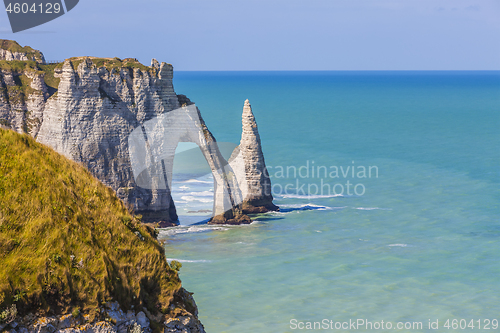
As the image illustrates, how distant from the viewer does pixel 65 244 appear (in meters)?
12.5

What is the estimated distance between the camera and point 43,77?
46.0 m

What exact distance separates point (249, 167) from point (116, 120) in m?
12.1

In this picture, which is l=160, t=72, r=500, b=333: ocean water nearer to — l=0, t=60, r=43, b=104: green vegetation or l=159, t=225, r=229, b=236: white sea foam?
l=159, t=225, r=229, b=236: white sea foam

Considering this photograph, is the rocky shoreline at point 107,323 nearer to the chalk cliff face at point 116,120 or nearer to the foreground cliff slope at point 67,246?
the foreground cliff slope at point 67,246

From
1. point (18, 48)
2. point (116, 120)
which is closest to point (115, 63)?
point (116, 120)

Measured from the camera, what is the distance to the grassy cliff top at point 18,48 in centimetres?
5694

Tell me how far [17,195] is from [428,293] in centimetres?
2640

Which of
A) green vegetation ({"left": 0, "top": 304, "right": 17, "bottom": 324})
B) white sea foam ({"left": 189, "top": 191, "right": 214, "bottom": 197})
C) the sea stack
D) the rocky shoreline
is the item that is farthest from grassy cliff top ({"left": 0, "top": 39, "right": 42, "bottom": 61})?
green vegetation ({"left": 0, "top": 304, "right": 17, "bottom": 324})

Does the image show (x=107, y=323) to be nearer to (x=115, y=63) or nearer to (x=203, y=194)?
(x=115, y=63)

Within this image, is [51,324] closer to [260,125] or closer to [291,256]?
[291,256]

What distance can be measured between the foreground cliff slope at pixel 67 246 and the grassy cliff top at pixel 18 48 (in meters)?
47.5

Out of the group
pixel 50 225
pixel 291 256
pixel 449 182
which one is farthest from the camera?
pixel 449 182

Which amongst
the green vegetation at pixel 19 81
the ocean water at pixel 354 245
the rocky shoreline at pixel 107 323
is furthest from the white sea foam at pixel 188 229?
the rocky shoreline at pixel 107 323

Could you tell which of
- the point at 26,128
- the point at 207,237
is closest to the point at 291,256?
the point at 207,237
